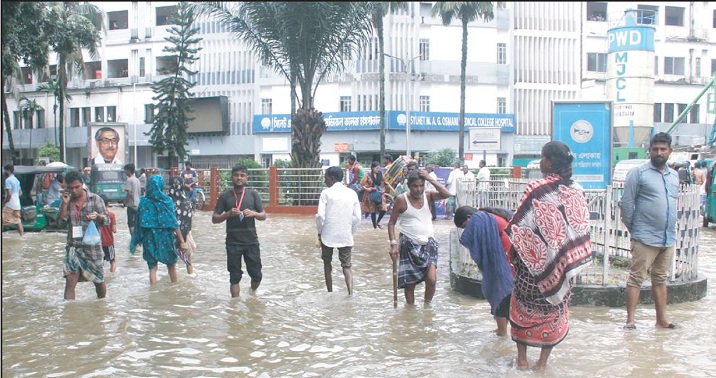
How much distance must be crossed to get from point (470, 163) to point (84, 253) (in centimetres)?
3828

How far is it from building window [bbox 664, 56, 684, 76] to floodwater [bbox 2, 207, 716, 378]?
4212 cm

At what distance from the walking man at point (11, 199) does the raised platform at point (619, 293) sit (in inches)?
445

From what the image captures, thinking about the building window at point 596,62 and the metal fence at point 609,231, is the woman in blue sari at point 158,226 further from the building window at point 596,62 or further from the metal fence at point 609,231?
the building window at point 596,62

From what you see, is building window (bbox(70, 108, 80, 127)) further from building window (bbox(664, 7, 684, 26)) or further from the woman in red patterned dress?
the woman in red patterned dress

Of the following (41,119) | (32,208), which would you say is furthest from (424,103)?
(32,208)

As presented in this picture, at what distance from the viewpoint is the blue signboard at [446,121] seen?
149 feet

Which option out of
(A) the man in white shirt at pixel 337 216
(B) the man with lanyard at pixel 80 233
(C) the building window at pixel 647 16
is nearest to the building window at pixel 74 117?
(C) the building window at pixel 647 16

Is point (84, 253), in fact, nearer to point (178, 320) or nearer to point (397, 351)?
point (178, 320)

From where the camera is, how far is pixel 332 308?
871 centimetres

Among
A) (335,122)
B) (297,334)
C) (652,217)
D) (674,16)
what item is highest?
(674,16)

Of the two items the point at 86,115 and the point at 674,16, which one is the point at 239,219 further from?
the point at 86,115

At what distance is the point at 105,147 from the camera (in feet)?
119

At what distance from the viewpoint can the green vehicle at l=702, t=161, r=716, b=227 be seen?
18.5 meters

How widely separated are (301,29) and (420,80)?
24.2 meters
